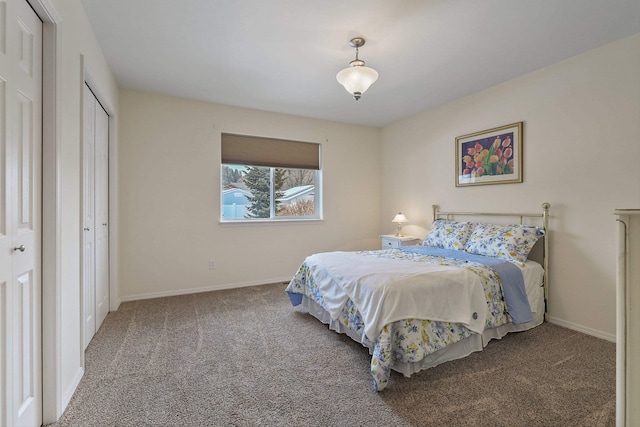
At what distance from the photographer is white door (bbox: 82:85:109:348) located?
2.37 m

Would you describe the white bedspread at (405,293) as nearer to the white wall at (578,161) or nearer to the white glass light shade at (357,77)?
the white wall at (578,161)

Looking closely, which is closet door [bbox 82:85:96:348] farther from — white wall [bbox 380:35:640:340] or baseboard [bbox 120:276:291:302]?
white wall [bbox 380:35:640:340]

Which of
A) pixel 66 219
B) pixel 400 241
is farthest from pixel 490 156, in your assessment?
pixel 66 219

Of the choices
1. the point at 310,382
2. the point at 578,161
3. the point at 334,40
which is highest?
the point at 334,40

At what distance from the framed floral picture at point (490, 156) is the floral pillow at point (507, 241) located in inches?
22.5

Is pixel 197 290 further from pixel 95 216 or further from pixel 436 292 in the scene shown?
pixel 436 292

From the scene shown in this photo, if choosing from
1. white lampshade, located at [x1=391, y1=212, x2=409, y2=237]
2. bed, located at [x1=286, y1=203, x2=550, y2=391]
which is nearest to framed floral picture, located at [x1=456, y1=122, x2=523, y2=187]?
bed, located at [x1=286, y1=203, x2=550, y2=391]

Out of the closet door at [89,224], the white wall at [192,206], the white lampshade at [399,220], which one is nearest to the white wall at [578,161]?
the white lampshade at [399,220]

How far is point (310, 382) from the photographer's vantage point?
1.92m

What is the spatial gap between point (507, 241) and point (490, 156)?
3.52 ft

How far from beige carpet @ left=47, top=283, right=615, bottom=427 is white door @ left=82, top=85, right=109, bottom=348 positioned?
0.28m

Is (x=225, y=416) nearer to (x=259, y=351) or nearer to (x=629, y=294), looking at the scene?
(x=259, y=351)

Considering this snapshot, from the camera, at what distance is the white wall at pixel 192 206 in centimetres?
354

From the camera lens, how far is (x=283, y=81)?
3.25 metres
